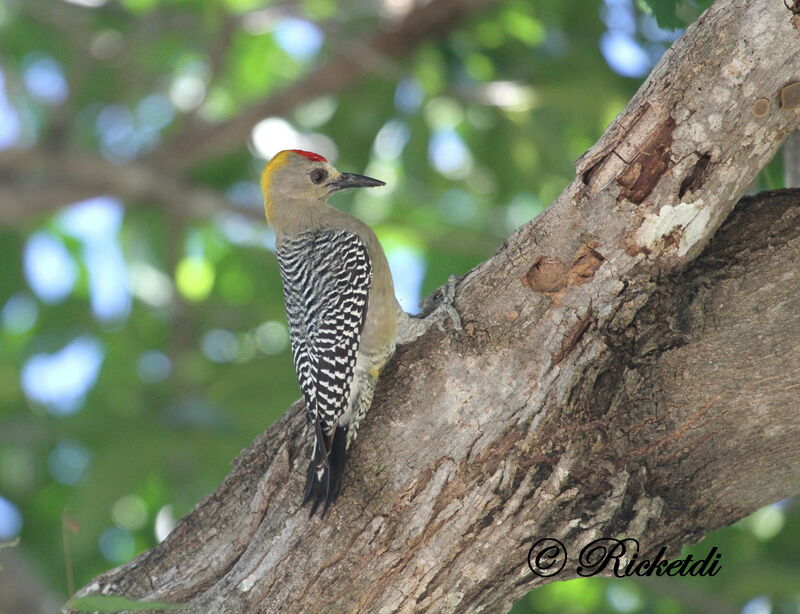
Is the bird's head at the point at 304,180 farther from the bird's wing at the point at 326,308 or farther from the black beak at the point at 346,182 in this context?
the bird's wing at the point at 326,308

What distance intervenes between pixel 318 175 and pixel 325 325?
1.33 metres

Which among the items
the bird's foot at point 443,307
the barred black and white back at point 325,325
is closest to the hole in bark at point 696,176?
the bird's foot at point 443,307

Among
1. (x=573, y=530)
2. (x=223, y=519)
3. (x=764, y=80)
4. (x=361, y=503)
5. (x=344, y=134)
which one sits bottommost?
(x=573, y=530)

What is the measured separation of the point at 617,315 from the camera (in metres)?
3.80

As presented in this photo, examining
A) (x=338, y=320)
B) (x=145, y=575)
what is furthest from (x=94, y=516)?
(x=338, y=320)

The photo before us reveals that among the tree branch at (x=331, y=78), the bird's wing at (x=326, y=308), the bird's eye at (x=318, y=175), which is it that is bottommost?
the bird's wing at (x=326, y=308)

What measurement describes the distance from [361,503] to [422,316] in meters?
1.08

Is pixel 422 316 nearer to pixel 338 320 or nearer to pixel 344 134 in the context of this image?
pixel 338 320

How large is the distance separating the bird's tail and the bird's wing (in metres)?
0.13

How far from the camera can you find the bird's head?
5840mm

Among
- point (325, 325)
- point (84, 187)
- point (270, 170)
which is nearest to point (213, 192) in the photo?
point (84, 187)

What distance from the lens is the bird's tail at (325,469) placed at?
3.85 m

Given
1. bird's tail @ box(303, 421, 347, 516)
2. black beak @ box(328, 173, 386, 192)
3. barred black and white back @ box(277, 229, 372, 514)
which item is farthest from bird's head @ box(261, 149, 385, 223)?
bird's tail @ box(303, 421, 347, 516)

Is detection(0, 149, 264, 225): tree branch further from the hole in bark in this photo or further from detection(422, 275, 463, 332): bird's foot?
the hole in bark
